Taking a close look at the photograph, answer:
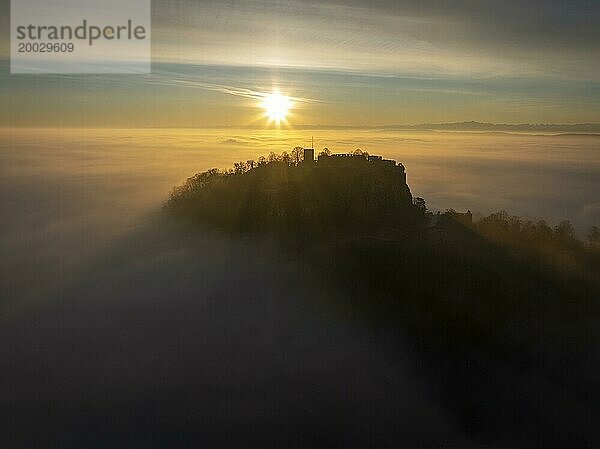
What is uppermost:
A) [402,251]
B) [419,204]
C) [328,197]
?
[328,197]

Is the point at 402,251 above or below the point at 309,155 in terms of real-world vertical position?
below

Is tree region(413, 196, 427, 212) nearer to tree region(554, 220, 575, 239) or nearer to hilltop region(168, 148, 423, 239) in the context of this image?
hilltop region(168, 148, 423, 239)

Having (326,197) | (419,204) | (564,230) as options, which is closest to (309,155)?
(326,197)

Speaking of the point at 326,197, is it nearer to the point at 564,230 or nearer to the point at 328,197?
the point at 328,197

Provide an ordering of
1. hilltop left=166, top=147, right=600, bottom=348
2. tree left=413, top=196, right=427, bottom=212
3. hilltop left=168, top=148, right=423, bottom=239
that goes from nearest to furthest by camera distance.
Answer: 1. hilltop left=166, top=147, right=600, bottom=348
2. hilltop left=168, top=148, right=423, bottom=239
3. tree left=413, top=196, right=427, bottom=212

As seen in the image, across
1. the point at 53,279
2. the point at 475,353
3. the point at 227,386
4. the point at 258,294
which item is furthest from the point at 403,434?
the point at 53,279

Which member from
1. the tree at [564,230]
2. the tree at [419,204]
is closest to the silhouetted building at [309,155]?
the tree at [419,204]

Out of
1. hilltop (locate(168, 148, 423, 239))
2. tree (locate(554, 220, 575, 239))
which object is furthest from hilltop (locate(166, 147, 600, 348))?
tree (locate(554, 220, 575, 239))

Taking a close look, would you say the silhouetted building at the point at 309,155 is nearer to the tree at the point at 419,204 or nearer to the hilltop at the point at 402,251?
the hilltop at the point at 402,251

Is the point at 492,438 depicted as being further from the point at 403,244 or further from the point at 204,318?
the point at 204,318
